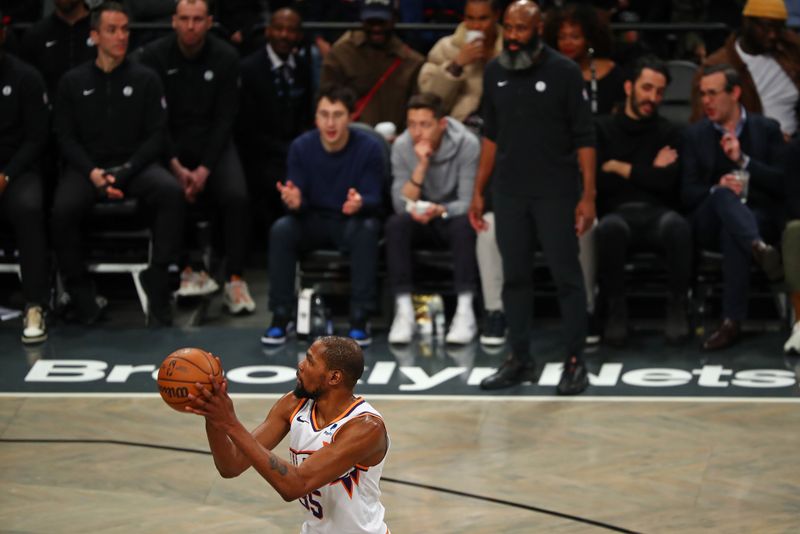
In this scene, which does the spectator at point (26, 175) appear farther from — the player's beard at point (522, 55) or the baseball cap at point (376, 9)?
the player's beard at point (522, 55)

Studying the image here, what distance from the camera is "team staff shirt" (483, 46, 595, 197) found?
7.52m

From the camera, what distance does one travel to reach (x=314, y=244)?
8930 millimetres

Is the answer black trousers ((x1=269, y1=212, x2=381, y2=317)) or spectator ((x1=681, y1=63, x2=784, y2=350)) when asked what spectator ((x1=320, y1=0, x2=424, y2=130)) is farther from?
spectator ((x1=681, y1=63, x2=784, y2=350))

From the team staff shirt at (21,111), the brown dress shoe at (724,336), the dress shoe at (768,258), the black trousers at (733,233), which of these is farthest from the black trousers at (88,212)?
the dress shoe at (768,258)

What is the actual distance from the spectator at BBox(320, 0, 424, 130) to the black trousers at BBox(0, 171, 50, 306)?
6.75ft

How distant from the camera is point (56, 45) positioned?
9812 millimetres

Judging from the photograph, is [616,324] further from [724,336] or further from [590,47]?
[590,47]

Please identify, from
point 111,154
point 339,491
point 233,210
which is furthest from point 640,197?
point 339,491

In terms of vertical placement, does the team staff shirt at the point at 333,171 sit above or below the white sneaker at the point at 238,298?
above

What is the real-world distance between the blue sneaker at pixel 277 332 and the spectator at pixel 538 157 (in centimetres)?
160

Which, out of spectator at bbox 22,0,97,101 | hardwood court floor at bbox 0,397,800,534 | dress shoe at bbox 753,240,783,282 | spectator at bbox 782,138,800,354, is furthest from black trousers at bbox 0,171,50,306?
spectator at bbox 782,138,800,354

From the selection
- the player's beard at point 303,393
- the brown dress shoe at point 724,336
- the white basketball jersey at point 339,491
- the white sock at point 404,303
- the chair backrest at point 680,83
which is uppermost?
the chair backrest at point 680,83

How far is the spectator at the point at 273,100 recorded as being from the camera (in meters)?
9.83

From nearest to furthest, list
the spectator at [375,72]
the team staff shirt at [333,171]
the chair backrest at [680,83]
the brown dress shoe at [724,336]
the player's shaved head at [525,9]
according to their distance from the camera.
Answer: the player's shaved head at [525,9]
the brown dress shoe at [724,336]
the team staff shirt at [333,171]
the chair backrest at [680,83]
the spectator at [375,72]
